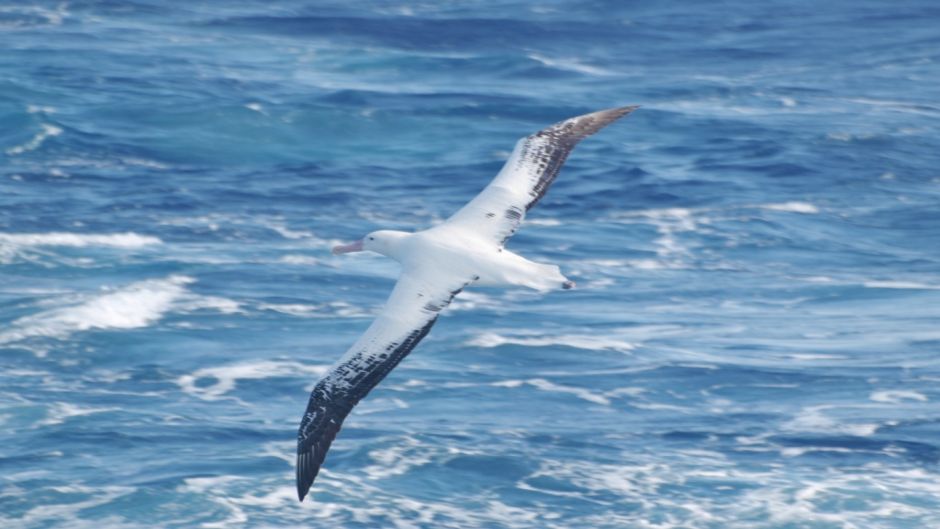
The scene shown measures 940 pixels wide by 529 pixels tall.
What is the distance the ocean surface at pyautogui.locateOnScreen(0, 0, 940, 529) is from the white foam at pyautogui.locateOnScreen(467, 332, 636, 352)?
0.27ft

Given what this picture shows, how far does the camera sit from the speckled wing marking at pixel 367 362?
1703 cm

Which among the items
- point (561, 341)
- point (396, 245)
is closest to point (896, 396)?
point (561, 341)

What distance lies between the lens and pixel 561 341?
25188mm

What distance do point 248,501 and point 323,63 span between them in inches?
914

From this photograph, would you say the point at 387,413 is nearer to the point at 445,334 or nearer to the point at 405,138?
the point at 445,334

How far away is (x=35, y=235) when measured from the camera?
1177 inches

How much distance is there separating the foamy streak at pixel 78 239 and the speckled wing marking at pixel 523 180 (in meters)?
11.7

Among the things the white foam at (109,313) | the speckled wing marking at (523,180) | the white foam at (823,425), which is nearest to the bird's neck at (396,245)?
the speckled wing marking at (523,180)

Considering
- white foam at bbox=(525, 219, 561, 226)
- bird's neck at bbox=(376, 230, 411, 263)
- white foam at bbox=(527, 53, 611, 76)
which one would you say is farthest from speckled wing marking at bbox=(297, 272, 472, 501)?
white foam at bbox=(527, 53, 611, 76)

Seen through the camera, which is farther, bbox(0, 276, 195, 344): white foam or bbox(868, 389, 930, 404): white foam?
bbox(0, 276, 195, 344): white foam

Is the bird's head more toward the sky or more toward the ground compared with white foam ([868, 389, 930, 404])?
more toward the sky

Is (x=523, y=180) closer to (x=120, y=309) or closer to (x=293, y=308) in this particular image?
(x=293, y=308)

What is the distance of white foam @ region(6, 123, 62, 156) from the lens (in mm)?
35125

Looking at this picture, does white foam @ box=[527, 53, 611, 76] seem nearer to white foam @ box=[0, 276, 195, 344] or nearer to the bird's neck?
white foam @ box=[0, 276, 195, 344]
